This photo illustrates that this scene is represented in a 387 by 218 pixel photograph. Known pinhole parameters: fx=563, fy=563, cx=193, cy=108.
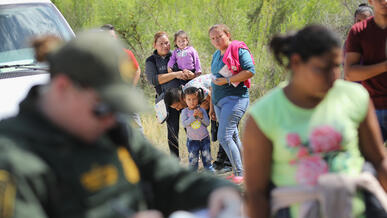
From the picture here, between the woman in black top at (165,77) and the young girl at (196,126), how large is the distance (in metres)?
0.40

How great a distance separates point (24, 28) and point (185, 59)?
222 centimetres

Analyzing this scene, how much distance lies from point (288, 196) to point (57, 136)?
44.6 inches

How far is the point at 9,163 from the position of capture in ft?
5.38

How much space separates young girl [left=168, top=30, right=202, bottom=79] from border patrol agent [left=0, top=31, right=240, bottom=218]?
5.29 metres

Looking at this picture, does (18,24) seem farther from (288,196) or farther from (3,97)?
(288,196)

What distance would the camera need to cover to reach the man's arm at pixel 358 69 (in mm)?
3926

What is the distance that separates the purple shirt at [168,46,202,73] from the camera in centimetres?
716

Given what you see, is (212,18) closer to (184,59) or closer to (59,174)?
(184,59)

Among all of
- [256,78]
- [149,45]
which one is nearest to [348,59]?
[256,78]

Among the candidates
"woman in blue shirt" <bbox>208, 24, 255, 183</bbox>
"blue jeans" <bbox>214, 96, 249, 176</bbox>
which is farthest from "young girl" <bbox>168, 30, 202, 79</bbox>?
"blue jeans" <bbox>214, 96, 249, 176</bbox>

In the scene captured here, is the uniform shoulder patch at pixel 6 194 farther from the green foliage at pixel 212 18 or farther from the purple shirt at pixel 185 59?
the green foliage at pixel 212 18

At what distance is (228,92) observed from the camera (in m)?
6.06

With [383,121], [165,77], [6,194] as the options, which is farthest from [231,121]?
[6,194]

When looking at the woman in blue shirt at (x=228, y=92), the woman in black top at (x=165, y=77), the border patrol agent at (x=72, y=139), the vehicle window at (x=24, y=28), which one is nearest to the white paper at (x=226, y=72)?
the woman in blue shirt at (x=228, y=92)
